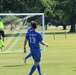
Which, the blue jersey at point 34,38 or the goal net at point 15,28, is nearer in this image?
the blue jersey at point 34,38

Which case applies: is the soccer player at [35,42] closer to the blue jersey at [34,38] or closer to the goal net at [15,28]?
the blue jersey at [34,38]

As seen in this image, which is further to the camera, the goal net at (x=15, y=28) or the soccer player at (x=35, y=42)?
the goal net at (x=15, y=28)

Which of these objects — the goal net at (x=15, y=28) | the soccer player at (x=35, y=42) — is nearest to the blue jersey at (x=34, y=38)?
the soccer player at (x=35, y=42)

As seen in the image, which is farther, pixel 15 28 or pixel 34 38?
pixel 15 28

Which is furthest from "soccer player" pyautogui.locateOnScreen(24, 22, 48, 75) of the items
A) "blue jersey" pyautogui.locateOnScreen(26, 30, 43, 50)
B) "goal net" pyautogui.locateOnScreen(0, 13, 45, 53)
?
"goal net" pyautogui.locateOnScreen(0, 13, 45, 53)

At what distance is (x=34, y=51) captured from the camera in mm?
13680

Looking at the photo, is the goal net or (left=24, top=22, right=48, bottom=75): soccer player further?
the goal net

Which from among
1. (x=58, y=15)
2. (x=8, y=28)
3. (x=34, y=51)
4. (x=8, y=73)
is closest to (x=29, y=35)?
(x=34, y=51)

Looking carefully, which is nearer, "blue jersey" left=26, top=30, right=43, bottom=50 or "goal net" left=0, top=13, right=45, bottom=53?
"blue jersey" left=26, top=30, right=43, bottom=50

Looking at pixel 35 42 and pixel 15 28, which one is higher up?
pixel 35 42

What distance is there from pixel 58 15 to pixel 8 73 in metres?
69.8

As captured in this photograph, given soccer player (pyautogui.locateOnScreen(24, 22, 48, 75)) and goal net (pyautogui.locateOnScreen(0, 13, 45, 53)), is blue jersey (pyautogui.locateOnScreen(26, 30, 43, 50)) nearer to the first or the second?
soccer player (pyautogui.locateOnScreen(24, 22, 48, 75))

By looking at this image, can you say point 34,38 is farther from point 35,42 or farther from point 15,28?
point 15,28

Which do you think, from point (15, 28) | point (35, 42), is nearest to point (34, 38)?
point (35, 42)
